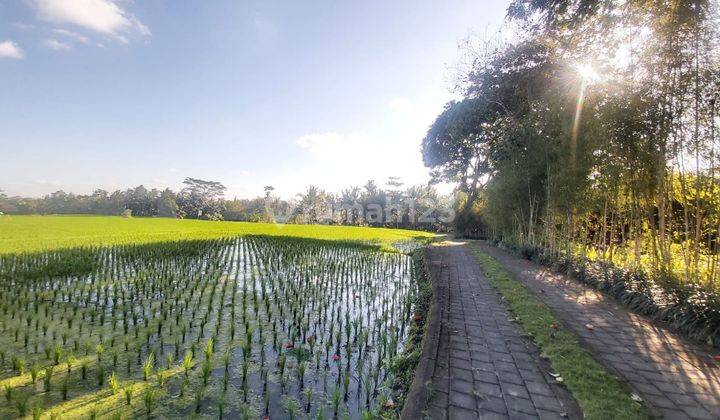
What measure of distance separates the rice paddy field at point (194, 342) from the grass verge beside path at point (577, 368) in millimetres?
1809

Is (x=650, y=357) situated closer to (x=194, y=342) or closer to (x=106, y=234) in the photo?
(x=194, y=342)

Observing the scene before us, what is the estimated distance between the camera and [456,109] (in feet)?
60.0

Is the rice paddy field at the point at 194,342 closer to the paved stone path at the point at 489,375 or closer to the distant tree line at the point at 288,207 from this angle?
the paved stone path at the point at 489,375

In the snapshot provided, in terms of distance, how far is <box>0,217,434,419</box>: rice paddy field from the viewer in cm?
347

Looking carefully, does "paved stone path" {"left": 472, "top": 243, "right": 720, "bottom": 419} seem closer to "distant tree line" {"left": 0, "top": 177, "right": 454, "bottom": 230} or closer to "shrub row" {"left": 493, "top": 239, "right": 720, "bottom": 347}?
"shrub row" {"left": 493, "top": 239, "right": 720, "bottom": 347}

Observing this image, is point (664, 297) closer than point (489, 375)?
No

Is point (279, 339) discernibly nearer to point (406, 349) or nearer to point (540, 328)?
point (406, 349)

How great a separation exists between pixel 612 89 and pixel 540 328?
18.6ft

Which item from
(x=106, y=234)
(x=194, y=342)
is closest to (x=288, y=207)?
(x=106, y=234)

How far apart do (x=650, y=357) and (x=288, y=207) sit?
84611mm

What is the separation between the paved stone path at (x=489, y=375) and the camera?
3070 millimetres

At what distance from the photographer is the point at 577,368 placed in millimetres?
3826

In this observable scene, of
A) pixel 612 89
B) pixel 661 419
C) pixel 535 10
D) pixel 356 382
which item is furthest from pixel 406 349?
pixel 535 10

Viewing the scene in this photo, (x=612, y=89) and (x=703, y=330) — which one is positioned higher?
(x=612, y=89)
